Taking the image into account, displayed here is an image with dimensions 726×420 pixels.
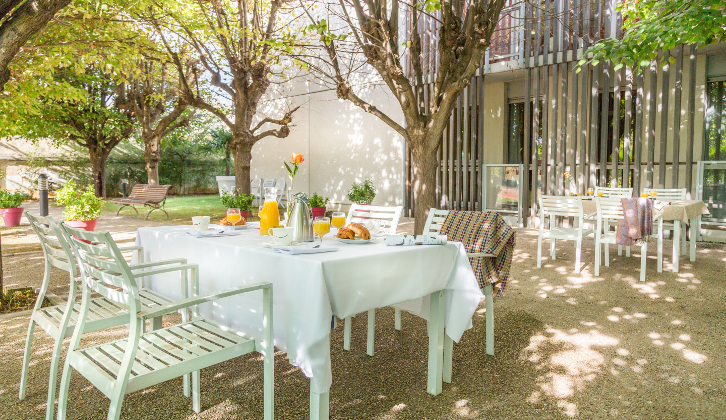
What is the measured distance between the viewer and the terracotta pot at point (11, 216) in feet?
27.8

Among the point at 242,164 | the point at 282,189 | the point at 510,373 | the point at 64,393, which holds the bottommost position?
the point at 510,373

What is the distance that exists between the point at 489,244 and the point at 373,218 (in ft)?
2.81

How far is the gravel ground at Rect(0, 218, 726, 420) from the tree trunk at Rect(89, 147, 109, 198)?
15197mm

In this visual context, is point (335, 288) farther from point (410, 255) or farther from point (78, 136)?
point (78, 136)

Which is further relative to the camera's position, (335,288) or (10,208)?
(10,208)

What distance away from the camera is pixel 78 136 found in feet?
51.1

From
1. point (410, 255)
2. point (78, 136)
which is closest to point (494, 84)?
point (410, 255)

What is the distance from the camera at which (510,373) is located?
247 centimetres

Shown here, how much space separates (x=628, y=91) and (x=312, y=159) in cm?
783

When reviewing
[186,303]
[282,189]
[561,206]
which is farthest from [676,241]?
[282,189]

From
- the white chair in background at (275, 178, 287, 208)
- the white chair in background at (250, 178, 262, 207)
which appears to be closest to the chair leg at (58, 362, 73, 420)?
the white chair in background at (275, 178, 287, 208)

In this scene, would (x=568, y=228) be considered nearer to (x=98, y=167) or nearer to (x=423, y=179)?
(x=423, y=179)

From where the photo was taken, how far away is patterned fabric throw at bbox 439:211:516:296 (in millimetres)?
2676

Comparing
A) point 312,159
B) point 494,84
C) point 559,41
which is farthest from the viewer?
point 312,159
